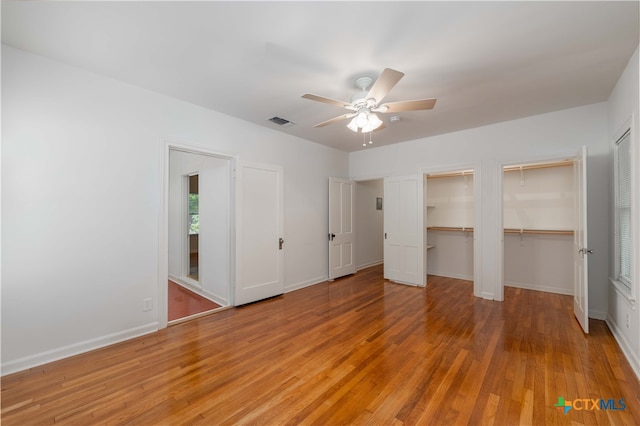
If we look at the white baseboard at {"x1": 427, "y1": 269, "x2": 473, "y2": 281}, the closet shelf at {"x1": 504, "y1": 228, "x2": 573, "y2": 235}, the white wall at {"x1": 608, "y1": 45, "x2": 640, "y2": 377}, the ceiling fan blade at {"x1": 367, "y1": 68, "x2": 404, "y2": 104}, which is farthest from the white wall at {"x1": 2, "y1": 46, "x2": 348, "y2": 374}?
the closet shelf at {"x1": 504, "y1": 228, "x2": 573, "y2": 235}

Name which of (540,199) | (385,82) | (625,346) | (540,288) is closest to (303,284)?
(385,82)

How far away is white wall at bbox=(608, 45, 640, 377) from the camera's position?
7.60 feet

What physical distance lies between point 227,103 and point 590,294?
5.43 m

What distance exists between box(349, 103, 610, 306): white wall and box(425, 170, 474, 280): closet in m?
0.75

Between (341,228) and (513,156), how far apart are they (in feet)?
10.6

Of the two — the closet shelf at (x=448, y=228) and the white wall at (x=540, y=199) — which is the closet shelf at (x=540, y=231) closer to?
the white wall at (x=540, y=199)

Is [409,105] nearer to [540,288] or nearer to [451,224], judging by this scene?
[451,224]

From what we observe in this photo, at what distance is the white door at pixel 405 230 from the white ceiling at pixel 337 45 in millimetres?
1979

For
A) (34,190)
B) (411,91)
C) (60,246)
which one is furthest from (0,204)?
(411,91)

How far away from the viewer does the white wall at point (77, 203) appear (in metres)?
2.33

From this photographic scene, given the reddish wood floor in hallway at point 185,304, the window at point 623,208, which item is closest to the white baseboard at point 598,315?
the window at point 623,208

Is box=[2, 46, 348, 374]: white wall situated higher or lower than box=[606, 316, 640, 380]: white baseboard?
higher

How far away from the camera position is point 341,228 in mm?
5691

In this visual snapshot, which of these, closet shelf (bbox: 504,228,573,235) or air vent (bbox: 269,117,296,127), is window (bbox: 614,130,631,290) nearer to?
closet shelf (bbox: 504,228,573,235)
